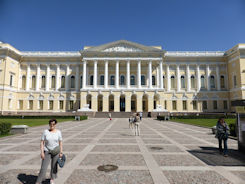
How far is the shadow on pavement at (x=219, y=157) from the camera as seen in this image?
19.1ft

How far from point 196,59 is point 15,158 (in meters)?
49.4

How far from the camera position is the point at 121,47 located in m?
43.7

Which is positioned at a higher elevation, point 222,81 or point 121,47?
point 121,47

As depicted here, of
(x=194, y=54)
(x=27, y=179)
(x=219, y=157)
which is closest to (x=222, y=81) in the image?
(x=194, y=54)

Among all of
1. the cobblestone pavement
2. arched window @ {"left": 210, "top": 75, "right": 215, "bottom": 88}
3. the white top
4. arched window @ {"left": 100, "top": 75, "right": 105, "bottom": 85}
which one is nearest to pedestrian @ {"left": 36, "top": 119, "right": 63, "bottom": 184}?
the white top

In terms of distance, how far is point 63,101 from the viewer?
152ft

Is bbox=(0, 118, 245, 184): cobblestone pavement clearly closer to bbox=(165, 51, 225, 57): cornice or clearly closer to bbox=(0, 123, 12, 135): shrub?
bbox=(0, 123, 12, 135): shrub

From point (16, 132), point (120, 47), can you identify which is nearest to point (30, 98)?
point (120, 47)

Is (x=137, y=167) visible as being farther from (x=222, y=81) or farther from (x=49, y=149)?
(x=222, y=81)

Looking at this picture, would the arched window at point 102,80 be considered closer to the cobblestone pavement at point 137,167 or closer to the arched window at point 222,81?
the arched window at point 222,81

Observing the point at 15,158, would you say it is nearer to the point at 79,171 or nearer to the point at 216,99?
the point at 79,171

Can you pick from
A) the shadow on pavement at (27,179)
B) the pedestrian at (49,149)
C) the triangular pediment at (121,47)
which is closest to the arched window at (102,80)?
the triangular pediment at (121,47)

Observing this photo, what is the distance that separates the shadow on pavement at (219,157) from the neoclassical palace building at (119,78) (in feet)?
115

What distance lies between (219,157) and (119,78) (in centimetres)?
4113
